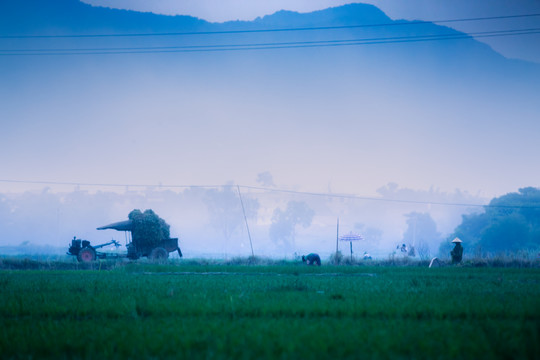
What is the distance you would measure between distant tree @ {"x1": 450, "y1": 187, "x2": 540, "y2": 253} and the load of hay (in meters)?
51.6

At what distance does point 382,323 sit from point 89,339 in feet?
12.2

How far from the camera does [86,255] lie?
86.6ft

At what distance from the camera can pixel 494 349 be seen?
4.17m

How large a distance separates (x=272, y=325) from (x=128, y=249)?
24647 mm

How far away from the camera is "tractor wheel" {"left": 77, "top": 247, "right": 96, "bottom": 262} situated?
2620cm

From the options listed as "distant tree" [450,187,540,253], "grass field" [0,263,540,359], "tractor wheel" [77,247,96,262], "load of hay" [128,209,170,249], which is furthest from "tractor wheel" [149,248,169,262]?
"distant tree" [450,187,540,253]

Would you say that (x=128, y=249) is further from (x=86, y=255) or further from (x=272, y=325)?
(x=272, y=325)

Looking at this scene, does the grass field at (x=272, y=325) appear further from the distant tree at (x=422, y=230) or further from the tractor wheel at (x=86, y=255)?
the distant tree at (x=422, y=230)

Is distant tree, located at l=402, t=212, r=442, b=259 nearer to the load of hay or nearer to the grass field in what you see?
the load of hay

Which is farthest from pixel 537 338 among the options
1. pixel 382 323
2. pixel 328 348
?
pixel 328 348

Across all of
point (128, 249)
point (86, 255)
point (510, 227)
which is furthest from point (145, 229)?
point (510, 227)

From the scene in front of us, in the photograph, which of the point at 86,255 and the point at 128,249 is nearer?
the point at 86,255

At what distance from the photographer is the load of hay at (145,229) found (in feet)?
92.0

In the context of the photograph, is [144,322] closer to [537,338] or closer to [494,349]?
[494,349]
